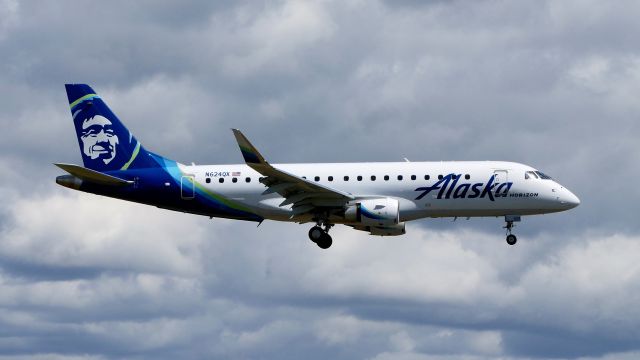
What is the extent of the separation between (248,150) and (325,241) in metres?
10.3

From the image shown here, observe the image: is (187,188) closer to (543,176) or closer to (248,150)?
(248,150)

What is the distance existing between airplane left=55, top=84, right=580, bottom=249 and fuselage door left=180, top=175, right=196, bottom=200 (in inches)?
2.5

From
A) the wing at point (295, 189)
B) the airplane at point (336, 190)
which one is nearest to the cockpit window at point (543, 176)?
the airplane at point (336, 190)

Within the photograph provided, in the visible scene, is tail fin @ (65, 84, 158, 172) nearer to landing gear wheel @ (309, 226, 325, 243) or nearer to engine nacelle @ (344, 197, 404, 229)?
landing gear wheel @ (309, 226, 325, 243)

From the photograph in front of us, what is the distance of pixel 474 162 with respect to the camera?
7850 centimetres

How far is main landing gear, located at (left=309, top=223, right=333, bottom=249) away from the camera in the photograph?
3100 inches

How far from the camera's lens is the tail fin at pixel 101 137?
8225 cm

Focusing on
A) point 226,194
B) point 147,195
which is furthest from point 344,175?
point 147,195

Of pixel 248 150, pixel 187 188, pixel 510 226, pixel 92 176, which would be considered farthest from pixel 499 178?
pixel 92 176

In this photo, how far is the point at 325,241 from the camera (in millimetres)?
78938

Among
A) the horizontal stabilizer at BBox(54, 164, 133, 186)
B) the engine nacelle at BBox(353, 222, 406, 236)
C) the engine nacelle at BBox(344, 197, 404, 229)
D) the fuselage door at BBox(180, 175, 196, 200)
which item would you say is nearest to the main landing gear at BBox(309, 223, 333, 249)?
the engine nacelle at BBox(344, 197, 404, 229)

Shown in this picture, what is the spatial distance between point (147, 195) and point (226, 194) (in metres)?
5.26

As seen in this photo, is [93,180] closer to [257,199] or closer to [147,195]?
[147,195]

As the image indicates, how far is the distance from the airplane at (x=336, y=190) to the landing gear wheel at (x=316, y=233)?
0.21 feet
